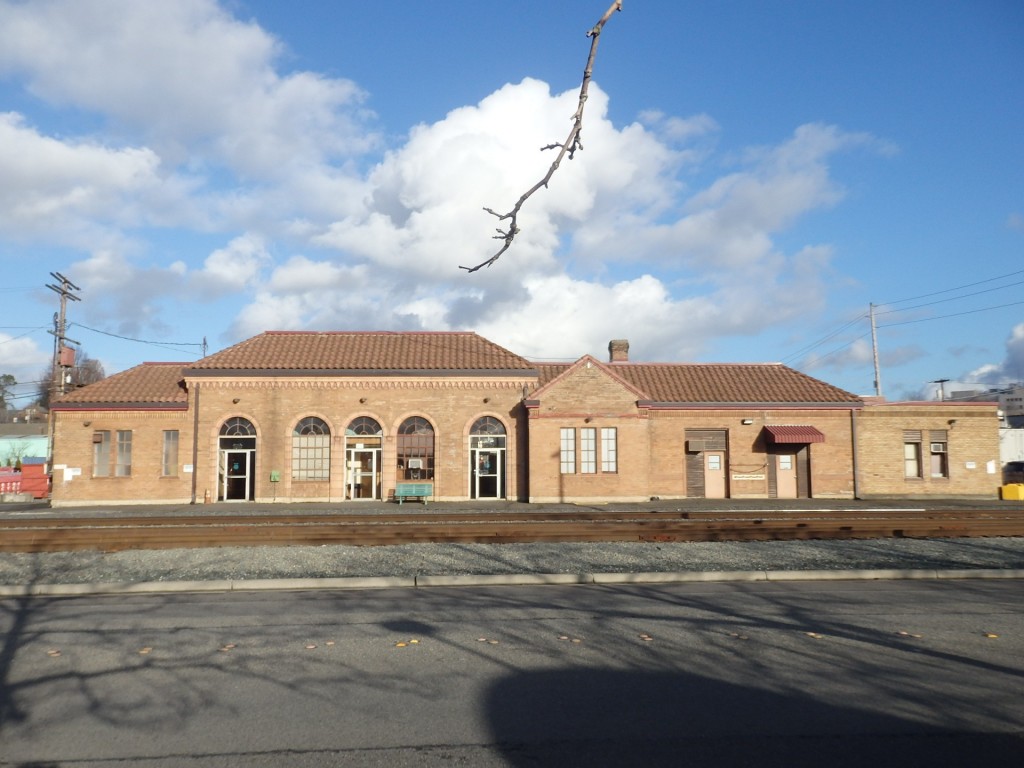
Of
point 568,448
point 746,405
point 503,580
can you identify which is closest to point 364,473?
point 568,448

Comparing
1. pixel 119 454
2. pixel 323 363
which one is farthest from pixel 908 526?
pixel 119 454

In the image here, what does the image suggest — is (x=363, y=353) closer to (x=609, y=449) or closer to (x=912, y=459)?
(x=609, y=449)

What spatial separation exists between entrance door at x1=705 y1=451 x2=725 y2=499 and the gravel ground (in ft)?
50.8

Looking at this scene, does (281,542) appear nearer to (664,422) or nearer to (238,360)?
(238,360)

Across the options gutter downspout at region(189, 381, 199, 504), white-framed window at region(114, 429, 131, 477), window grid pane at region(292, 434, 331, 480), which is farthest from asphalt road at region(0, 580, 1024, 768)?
white-framed window at region(114, 429, 131, 477)

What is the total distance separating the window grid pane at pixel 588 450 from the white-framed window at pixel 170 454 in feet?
51.7

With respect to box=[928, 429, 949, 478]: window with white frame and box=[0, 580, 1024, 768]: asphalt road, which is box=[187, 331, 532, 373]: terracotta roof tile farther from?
box=[0, 580, 1024, 768]: asphalt road

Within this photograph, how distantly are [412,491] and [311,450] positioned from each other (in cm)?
451

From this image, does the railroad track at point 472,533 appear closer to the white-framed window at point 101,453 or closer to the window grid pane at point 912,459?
the white-framed window at point 101,453

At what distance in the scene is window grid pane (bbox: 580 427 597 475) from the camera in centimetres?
2995

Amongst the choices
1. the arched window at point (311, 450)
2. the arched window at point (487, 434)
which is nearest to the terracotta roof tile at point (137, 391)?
the arched window at point (311, 450)

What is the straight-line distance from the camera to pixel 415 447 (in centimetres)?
3042

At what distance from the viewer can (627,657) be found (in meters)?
7.50

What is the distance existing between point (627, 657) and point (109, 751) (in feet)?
14.6
